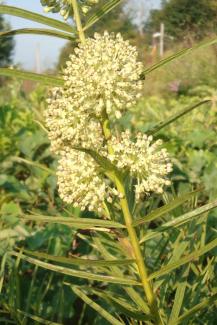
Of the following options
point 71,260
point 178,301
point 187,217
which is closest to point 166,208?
point 187,217

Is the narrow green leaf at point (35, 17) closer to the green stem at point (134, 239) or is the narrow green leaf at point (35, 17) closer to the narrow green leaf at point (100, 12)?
the narrow green leaf at point (100, 12)

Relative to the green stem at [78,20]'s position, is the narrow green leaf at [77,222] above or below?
below

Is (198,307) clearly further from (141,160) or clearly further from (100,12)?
(100,12)

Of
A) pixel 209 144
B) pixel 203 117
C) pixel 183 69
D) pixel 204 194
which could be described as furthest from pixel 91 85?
pixel 183 69

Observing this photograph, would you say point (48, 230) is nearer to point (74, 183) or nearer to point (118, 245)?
point (118, 245)

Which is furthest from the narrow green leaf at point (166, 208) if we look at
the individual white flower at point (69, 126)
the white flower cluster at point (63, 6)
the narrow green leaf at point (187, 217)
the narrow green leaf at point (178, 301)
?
the white flower cluster at point (63, 6)

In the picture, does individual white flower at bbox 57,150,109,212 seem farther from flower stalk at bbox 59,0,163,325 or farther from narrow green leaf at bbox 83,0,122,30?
narrow green leaf at bbox 83,0,122,30
